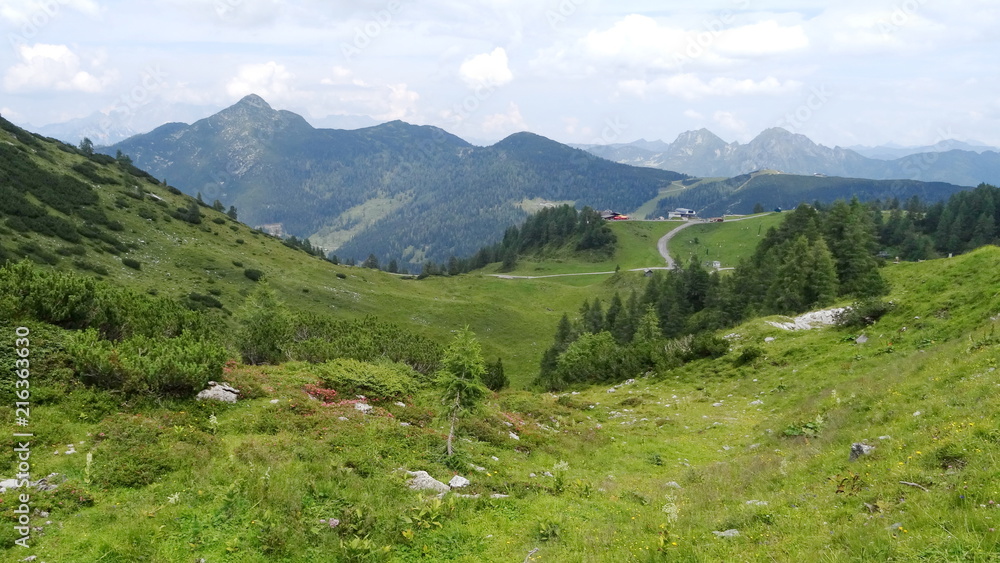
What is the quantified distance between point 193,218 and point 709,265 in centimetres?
16498

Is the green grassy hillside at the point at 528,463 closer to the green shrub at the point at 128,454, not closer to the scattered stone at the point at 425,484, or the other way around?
the green shrub at the point at 128,454

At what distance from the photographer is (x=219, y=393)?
1789 cm

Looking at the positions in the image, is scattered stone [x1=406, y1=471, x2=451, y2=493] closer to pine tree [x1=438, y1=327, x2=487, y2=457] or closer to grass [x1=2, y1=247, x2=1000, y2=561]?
grass [x1=2, y1=247, x2=1000, y2=561]

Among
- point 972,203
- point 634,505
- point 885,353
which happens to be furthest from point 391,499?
point 972,203

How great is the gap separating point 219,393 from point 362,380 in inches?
255

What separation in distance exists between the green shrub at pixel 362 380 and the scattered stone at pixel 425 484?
9125 millimetres

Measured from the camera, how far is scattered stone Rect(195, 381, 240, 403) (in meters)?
17.5

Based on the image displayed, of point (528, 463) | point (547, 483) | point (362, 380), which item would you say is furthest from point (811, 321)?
point (362, 380)

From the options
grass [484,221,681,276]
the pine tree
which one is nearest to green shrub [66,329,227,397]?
the pine tree

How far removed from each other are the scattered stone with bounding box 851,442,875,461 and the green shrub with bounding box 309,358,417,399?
18.0 meters

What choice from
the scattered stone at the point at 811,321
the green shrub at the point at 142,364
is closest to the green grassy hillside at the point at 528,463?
the green shrub at the point at 142,364

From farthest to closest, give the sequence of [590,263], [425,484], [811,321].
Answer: [590,263] → [811,321] → [425,484]

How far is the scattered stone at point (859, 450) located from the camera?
40.3ft

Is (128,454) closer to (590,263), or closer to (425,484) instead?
(425,484)
